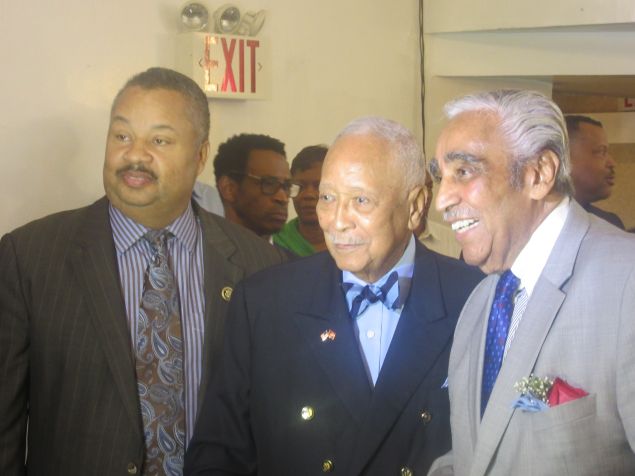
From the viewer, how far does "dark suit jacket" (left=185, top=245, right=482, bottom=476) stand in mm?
2266

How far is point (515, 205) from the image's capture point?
198 centimetres

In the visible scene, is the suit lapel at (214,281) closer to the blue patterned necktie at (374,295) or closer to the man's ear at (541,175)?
the blue patterned necktie at (374,295)

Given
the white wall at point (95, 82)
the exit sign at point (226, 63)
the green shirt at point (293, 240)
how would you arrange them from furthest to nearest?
1. the green shirt at point (293, 240)
2. the exit sign at point (226, 63)
3. the white wall at point (95, 82)

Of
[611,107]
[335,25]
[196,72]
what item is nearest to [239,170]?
[196,72]

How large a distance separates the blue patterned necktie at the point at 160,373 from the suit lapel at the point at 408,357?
0.49m

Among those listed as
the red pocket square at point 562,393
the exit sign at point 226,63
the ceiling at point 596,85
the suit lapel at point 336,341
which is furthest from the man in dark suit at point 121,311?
the ceiling at point 596,85

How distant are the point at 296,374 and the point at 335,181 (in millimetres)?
444

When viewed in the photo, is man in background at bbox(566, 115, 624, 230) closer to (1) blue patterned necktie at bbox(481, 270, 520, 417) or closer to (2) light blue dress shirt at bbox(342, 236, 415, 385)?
(2) light blue dress shirt at bbox(342, 236, 415, 385)

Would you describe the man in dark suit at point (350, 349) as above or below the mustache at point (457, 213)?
below

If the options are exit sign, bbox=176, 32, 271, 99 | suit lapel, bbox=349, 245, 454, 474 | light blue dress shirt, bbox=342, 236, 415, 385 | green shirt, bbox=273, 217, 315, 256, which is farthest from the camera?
green shirt, bbox=273, 217, 315, 256

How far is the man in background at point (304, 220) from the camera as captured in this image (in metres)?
3.77

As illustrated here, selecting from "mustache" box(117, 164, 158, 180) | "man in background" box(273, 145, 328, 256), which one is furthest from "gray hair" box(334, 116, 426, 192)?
"man in background" box(273, 145, 328, 256)

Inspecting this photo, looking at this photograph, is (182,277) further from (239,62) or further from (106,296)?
(239,62)

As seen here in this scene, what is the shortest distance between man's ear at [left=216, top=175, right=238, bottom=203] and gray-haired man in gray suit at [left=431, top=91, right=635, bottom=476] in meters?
1.46
